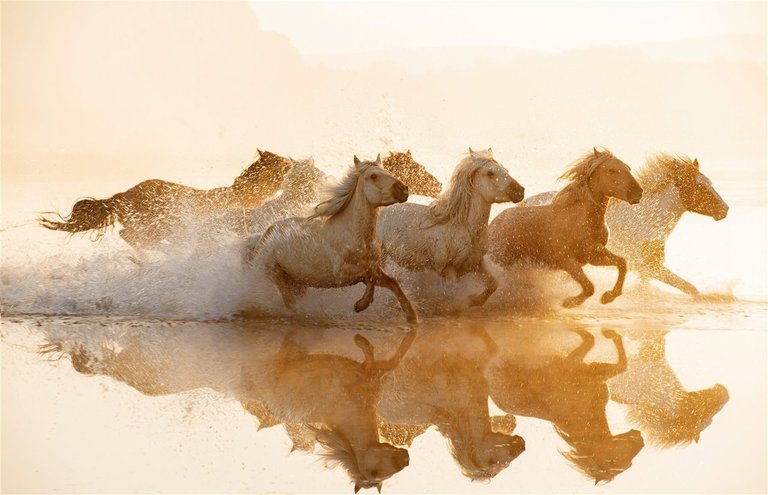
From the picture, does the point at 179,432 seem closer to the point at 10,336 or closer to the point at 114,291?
the point at 10,336

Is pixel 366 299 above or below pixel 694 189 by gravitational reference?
below

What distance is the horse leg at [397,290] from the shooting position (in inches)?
296

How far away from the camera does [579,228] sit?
840cm

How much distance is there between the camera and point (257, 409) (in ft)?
16.9

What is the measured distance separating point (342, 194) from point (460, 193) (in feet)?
3.07

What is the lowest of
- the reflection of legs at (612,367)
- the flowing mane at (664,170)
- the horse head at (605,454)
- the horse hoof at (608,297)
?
the horse hoof at (608,297)

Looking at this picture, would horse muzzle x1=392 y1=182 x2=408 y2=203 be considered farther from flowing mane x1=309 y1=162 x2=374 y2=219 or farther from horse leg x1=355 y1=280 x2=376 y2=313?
horse leg x1=355 y1=280 x2=376 y2=313

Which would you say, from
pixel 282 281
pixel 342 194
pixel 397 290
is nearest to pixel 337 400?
pixel 397 290

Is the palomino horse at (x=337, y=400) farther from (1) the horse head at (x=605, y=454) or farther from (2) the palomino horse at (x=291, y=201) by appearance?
(2) the palomino horse at (x=291, y=201)

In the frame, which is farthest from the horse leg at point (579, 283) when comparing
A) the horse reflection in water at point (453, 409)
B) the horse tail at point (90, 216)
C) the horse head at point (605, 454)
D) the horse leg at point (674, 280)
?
the horse tail at point (90, 216)

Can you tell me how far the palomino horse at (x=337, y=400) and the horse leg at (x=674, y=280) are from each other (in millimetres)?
3139

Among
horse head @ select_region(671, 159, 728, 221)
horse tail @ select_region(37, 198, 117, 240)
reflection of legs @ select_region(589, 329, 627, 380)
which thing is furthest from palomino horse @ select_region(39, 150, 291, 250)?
reflection of legs @ select_region(589, 329, 627, 380)

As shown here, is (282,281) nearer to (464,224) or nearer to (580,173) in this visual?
(464,224)

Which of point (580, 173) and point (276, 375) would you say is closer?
point (276, 375)
